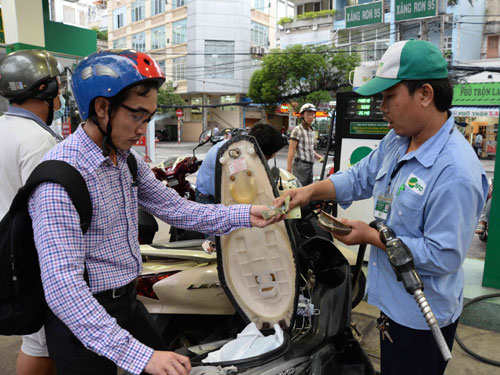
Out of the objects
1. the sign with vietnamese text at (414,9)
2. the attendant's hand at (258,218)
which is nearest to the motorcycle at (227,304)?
the attendant's hand at (258,218)

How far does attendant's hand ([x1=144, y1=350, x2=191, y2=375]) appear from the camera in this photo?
120 cm

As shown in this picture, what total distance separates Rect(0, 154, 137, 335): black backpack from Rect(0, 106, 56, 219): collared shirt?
758 mm

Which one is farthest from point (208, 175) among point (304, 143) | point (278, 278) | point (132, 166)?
point (304, 143)

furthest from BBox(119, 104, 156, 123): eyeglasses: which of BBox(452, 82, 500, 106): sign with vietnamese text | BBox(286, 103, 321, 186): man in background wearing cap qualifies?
BBox(452, 82, 500, 106): sign with vietnamese text

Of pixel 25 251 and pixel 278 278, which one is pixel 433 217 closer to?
pixel 278 278

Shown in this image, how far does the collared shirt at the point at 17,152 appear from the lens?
1.98m

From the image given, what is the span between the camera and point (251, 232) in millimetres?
2334

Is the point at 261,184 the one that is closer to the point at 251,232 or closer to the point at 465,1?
the point at 251,232

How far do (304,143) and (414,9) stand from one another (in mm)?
9643

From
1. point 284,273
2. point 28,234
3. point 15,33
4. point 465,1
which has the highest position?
point 465,1

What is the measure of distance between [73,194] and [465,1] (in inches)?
1117

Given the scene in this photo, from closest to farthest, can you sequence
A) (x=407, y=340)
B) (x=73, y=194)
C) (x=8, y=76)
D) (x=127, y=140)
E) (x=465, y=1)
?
(x=73, y=194) → (x=127, y=140) → (x=407, y=340) → (x=8, y=76) → (x=465, y=1)

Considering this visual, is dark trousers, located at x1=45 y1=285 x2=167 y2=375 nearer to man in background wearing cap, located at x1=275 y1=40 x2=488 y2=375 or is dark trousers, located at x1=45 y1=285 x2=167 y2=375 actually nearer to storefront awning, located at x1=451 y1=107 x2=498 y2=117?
man in background wearing cap, located at x1=275 y1=40 x2=488 y2=375

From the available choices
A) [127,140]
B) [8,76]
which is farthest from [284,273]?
[8,76]
